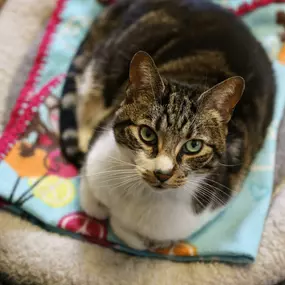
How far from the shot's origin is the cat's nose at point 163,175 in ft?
3.21

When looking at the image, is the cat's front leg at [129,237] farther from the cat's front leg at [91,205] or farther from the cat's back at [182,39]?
the cat's back at [182,39]

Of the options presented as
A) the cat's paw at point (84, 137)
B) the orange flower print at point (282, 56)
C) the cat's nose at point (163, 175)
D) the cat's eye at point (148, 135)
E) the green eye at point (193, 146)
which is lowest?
the cat's paw at point (84, 137)

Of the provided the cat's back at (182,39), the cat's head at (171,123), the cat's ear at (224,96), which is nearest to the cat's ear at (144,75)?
the cat's head at (171,123)

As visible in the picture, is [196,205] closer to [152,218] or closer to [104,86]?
[152,218]

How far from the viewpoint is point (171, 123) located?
100 centimetres

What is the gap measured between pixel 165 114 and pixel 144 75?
0.35 feet

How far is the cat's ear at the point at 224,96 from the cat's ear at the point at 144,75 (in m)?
0.11

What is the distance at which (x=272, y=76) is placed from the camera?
1602 millimetres

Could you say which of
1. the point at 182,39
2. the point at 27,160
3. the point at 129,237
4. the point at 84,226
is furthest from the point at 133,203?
the point at 182,39

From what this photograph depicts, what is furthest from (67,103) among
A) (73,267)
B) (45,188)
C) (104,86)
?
(73,267)

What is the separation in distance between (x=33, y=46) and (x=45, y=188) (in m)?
0.74

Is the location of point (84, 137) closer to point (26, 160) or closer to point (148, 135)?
point (26, 160)

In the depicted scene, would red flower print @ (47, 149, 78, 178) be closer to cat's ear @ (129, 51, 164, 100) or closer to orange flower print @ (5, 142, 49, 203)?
orange flower print @ (5, 142, 49, 203)

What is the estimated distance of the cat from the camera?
1.02 m
